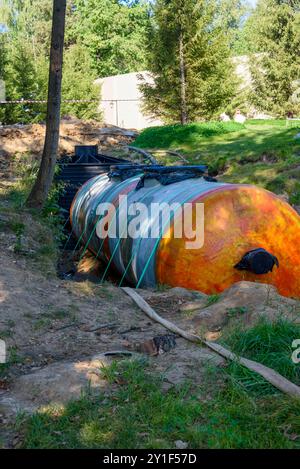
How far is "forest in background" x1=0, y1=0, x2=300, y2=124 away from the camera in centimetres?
2173

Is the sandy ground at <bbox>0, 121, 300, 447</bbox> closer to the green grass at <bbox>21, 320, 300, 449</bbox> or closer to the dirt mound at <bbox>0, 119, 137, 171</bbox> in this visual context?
the green grass at <bbox>21, 320, 300, 449</bbox>

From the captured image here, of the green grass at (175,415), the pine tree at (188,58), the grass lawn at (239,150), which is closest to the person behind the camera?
the green grass at (175,415)

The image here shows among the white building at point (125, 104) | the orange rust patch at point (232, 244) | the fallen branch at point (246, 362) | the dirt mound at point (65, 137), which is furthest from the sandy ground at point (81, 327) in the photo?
the white building at point (125, 104)

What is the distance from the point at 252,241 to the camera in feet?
20.4

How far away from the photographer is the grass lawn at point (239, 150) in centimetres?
1177

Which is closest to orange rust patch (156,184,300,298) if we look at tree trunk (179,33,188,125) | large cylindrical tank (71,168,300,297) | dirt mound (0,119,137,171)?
large cylindrical tank (71,168,300,297)

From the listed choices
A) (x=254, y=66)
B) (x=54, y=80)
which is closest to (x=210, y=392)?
(x=54, y=80)

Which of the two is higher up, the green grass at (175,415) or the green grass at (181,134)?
the green grass at (181,134)

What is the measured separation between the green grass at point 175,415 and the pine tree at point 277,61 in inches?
980

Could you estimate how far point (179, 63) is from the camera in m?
21.8

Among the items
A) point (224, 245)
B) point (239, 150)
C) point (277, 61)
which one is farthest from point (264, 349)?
point (277, 61)

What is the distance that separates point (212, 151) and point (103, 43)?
1158 inches

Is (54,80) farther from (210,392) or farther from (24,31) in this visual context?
(24,31)

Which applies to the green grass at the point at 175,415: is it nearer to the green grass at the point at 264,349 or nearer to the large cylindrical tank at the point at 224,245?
the green grass at the point at 264,349
